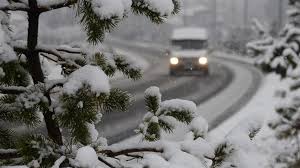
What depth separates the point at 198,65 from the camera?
21.6m

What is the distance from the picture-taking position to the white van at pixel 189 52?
2105 cm

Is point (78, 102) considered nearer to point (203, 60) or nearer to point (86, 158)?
point (86, 158)

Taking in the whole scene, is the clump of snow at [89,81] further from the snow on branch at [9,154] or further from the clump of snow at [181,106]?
the clump of snow at [181,106]

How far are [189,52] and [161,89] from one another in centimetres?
359

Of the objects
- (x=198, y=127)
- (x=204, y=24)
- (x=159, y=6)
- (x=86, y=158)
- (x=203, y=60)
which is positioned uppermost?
(x=159, y=6)

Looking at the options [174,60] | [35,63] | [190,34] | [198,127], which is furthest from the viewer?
[190,34]

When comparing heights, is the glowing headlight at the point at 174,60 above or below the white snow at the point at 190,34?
below

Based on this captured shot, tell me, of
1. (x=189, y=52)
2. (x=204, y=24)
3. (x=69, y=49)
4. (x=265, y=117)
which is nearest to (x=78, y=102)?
(x=69, y=49)

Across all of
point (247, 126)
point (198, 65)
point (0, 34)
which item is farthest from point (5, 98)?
point (198, 65)

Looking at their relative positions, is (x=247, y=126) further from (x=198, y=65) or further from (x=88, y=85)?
(x=198, y=65)

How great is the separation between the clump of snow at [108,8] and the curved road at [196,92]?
8.30 m

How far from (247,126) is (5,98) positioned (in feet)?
3.54

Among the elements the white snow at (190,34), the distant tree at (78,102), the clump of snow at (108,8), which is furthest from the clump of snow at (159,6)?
the white snow at (190,34)

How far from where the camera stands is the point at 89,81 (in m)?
1.73
